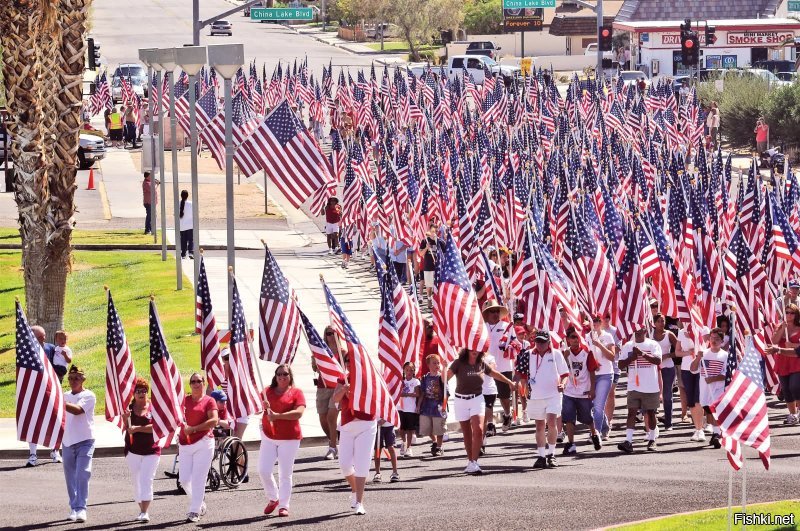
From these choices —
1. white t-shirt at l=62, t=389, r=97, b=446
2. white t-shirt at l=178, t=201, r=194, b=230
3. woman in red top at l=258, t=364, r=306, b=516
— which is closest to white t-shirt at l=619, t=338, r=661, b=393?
woman in red top at l=258, t=364, r=306, b=516

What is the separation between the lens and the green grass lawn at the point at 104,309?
2541 centimetres

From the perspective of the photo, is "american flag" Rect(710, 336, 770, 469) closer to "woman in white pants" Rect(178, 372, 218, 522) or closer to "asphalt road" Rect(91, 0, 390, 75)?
"woman in white pants" Rect(178, 372, 218, 522)

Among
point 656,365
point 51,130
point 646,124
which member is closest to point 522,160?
point 646,124

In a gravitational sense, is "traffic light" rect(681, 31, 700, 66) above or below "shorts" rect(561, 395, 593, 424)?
above

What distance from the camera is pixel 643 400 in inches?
755

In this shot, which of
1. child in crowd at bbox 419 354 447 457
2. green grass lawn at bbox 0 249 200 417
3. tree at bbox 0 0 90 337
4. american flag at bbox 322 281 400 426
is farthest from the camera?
tree at bbox 0 0 90 337

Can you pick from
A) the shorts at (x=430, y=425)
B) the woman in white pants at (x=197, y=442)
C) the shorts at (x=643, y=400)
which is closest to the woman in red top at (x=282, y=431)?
the woman in white pants at (x=197, y=442)

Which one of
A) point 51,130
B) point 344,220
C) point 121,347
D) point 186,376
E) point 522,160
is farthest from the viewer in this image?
point 522,160

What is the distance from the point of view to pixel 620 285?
22.5 metres

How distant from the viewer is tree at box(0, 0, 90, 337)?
25.6 metres

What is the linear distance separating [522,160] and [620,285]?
54.3 feet

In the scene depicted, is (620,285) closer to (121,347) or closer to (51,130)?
(121,347)

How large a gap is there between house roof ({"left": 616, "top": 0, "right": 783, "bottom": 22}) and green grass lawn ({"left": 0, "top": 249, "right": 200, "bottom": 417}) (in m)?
66.7

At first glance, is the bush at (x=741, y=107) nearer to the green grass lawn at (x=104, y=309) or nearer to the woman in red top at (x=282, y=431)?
the green grass lawn at (x=104, y=309)
